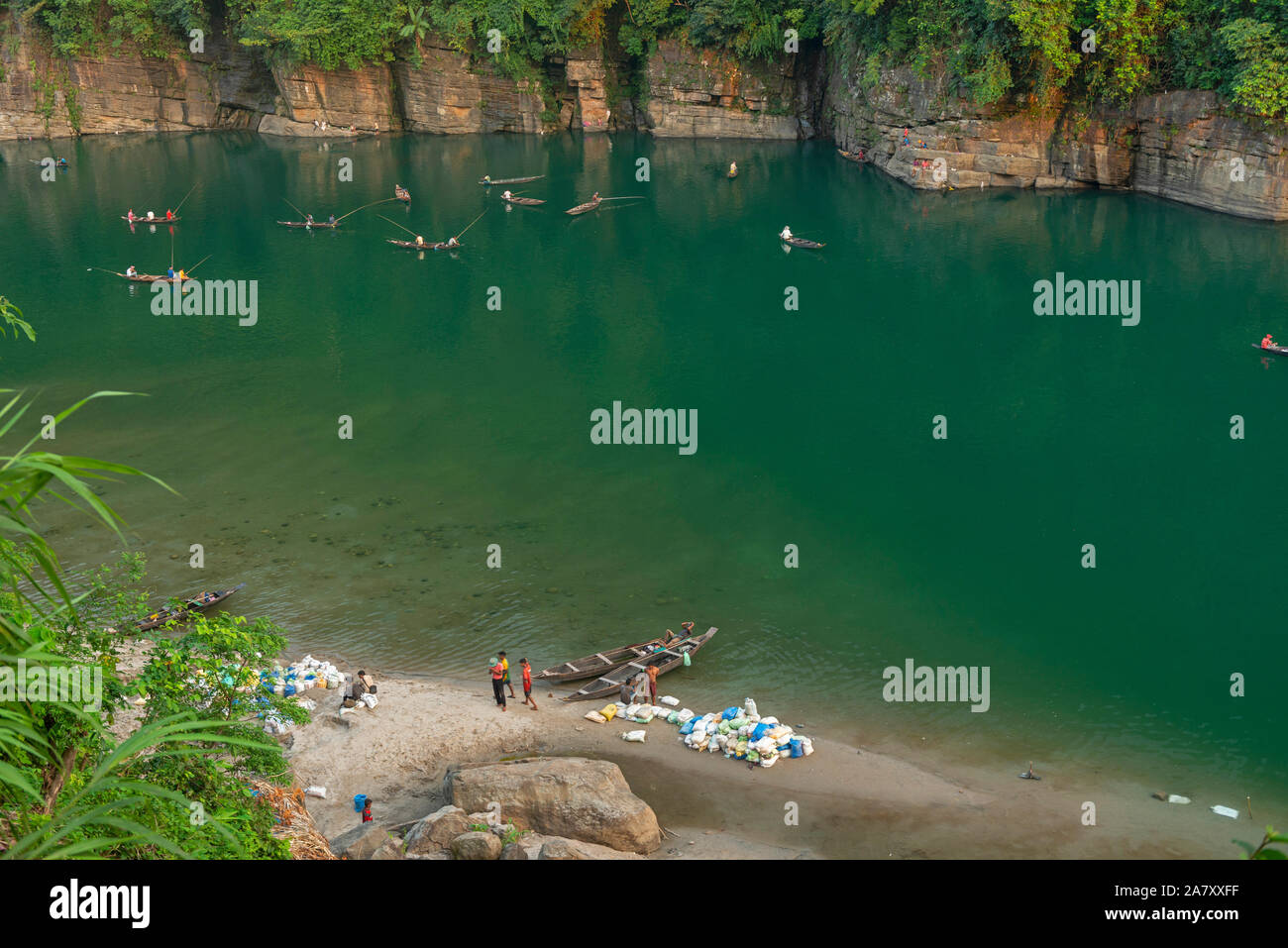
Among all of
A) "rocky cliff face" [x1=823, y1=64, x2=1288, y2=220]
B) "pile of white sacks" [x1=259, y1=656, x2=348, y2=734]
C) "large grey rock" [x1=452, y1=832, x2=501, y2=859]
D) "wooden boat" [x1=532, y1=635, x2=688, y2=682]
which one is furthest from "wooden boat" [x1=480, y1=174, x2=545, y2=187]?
"large grey rock" [x1=452, y1=832, x2=501, y2=859]

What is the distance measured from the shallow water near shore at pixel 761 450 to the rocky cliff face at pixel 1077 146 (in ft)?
5.66

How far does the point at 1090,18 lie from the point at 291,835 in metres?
46.6

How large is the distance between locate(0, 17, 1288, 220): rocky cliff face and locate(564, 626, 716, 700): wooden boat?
3499 centimetres

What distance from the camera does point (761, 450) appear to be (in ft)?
102

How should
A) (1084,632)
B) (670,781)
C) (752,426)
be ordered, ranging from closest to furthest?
(670,781) → (1084,632) → (752,426)

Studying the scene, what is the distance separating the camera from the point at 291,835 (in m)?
14.4

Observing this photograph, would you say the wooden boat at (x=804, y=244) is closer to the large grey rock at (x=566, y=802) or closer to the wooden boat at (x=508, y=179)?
the wooden boat at (x=508, y=179)

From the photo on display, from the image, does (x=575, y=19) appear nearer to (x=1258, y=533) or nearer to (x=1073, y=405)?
Answer: (x=1073, y=405)

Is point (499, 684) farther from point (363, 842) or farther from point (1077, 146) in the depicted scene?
point (1077, 146)

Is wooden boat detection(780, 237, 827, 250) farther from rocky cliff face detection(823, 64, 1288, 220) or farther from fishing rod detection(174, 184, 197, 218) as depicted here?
fishing rod detection(174, 184, 197, 218)

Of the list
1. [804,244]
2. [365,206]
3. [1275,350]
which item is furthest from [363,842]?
[365,206]

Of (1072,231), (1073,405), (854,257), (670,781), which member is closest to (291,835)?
(670,781)

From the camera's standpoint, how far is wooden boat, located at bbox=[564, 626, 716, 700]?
21.2 m

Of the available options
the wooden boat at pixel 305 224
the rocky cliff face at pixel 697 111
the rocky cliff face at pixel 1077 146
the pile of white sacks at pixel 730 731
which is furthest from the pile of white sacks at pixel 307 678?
the rocky cliff face at pixel 697 111
